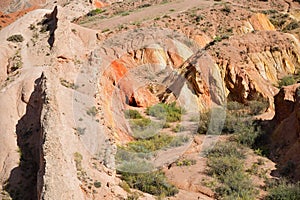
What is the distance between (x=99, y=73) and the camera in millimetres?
20172

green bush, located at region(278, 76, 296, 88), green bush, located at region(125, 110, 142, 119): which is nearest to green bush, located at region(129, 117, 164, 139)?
green bush, located at region(125, 110, 142, 119)

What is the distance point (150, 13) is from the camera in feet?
114

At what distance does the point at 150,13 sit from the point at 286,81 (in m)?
15.8

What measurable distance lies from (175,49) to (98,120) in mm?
11156

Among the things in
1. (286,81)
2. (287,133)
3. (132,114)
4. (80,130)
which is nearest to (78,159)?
(80,130)

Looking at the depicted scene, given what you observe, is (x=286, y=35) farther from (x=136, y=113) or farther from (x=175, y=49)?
(x=136, y=113)

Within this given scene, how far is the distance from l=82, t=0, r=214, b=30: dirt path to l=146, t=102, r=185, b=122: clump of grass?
32.6 ft

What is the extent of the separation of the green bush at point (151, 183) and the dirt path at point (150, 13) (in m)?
17.3

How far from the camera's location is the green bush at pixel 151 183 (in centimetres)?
1345

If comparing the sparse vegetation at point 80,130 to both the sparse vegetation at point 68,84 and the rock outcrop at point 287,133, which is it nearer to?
the sparse vegetation at point 68,84

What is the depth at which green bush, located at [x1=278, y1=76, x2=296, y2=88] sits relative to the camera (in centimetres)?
2219

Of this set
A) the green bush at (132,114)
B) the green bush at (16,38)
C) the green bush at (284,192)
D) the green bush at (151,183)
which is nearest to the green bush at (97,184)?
the green bush at (151,183)

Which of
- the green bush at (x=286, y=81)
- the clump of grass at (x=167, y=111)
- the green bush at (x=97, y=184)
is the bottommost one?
the clump of grass at (x=167, y=111)

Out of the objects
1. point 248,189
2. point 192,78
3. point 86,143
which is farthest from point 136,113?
point 248,189
